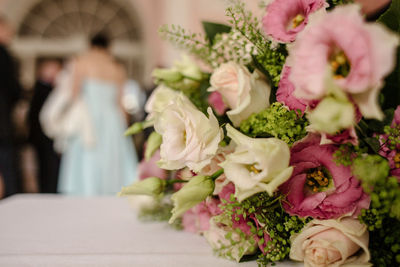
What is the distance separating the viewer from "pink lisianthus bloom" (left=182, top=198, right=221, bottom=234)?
55cm

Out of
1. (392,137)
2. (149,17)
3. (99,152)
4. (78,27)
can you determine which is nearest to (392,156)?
(392,137)

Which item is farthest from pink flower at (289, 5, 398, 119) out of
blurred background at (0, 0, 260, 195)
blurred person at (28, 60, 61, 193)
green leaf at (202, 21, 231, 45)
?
blurred background at (0, 0, 260, 195)

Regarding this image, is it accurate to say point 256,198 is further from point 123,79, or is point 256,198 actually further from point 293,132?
point 123,79

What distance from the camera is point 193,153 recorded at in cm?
46

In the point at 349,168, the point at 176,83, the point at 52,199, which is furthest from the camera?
the point at 52,199

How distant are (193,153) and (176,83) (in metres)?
0.23

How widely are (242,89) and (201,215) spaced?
21 cm

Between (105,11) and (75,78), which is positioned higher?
(105,11)

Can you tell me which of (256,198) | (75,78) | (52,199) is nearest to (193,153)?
(256,198)

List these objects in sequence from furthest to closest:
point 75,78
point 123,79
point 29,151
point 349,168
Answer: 1. point 29,151
2. point 123,79
3. point 75,78
4. point 349,168

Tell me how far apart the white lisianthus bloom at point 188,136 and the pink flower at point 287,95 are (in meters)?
0.09

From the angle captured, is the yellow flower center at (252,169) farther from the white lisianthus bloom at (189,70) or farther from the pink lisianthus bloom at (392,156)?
the white lisianthus bloom at (189,70)

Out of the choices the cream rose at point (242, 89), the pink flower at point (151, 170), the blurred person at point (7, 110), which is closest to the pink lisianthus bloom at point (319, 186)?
the cream rose at point (242, 89)

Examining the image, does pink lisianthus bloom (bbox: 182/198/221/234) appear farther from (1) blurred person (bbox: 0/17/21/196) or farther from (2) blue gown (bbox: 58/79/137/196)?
(1) blurred person (bbox: 0/17/21/196)
